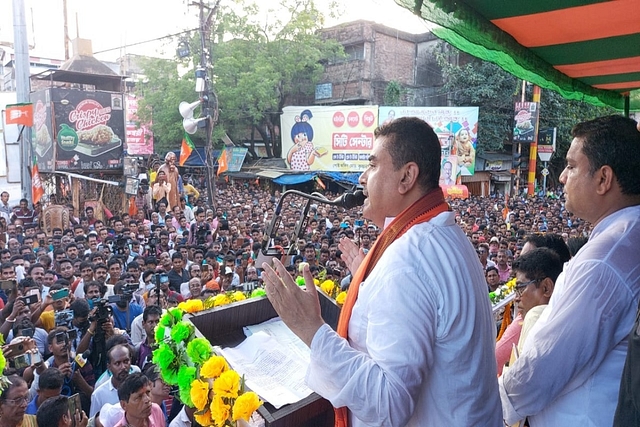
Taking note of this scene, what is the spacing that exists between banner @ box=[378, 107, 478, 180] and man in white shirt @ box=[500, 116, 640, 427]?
19.9 metres

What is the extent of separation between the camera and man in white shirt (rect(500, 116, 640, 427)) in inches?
60.2

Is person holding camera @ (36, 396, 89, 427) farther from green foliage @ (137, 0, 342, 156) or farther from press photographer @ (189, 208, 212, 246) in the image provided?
green foliage @ (137, 0, 342, 156)

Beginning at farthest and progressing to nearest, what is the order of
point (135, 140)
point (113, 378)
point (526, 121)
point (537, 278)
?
point (135, 140) → point (526, 121) → point (113, 378) → point (537, 278)

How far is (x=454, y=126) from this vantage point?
2142 cm

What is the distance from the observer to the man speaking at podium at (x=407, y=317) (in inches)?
51.1

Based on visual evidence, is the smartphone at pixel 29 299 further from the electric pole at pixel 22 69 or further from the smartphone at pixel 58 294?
the electric pole at pixel 22 69

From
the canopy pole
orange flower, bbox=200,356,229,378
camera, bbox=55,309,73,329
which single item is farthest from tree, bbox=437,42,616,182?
orange flower, bbox=200,356,229,378

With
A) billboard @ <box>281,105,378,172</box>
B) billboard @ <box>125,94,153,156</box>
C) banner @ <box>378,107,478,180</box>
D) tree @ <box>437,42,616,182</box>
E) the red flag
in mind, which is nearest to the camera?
the red flag

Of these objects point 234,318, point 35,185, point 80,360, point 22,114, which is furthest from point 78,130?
point 234,318

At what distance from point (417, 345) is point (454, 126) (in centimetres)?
2119

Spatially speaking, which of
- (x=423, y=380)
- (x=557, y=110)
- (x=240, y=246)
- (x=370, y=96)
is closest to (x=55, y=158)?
(x=240, y=246)

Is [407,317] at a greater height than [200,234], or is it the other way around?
[407,317]

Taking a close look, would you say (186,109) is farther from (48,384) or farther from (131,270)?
(48,384)

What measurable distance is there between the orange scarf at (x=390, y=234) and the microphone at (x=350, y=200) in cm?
28
